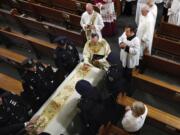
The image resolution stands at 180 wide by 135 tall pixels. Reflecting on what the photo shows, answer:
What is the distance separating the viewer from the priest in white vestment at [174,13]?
517cm

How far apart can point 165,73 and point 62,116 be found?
7.60 ft

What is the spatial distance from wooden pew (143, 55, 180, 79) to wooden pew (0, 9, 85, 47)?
5.21ft

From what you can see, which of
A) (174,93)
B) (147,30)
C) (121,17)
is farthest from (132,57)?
(121,17)

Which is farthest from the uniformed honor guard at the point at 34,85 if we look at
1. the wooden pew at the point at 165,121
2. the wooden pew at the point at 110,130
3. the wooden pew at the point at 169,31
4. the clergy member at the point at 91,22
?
the wooden pew at the point at 169,31

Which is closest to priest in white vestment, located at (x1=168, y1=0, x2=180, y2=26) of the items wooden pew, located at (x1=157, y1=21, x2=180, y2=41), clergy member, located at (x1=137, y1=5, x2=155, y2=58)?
wooden pew, located at (x1=157, y1=21, x2=180, y2=41)

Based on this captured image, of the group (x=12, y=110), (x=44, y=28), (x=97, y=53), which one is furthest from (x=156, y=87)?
(x=44, y=28)

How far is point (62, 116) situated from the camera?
3.75 metres

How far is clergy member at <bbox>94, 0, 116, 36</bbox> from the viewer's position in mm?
5484

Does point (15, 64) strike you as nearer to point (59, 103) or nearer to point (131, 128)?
point (59, 103)

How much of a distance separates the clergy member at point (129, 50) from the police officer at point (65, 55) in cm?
89

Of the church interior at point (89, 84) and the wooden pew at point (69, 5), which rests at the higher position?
the wooden pew at point (69, 5)

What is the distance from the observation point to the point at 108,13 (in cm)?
561

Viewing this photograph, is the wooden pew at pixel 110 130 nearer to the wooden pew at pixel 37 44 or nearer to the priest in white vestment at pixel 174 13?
the wooden pew at pixel 37 44

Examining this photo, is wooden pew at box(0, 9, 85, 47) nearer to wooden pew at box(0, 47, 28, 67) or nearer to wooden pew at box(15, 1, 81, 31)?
wooden pew at box(15, 1, 81, 31)
